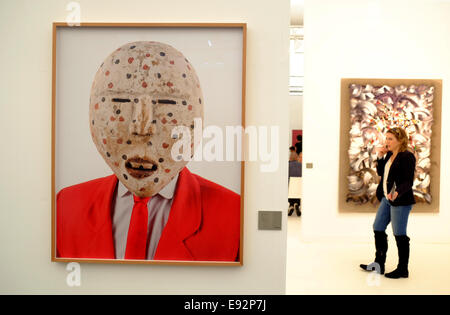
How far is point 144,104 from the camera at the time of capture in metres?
1.85

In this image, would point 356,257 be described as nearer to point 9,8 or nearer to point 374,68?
point 374,68

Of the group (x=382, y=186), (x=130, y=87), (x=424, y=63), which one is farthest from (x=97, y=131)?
(x=424, y=63)

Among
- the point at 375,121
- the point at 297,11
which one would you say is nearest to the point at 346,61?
the point at 375,121

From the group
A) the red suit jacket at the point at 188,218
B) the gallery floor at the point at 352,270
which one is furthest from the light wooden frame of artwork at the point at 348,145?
the red suit jacket at the point at 188,218

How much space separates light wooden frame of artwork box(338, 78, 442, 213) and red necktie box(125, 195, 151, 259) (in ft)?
12.3

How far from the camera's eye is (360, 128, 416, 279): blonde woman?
3.60 meters

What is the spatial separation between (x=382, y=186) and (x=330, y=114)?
1.58 meters

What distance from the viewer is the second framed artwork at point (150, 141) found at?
1.86m

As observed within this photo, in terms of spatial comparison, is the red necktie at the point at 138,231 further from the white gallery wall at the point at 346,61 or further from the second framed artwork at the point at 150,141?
the white gallery wall at the point at 346,61

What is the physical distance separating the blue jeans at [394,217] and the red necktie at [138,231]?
276 centimetres

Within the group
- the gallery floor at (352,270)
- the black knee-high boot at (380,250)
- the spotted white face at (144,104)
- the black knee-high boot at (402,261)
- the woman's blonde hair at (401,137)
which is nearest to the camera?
the spotted white face at (144,104)

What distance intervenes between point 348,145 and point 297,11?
7.83 ft

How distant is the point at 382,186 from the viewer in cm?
381

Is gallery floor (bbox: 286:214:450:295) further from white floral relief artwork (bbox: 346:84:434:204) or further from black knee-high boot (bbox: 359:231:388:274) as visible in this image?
white floral relief artwork (bbox: 346:84:434:204)
